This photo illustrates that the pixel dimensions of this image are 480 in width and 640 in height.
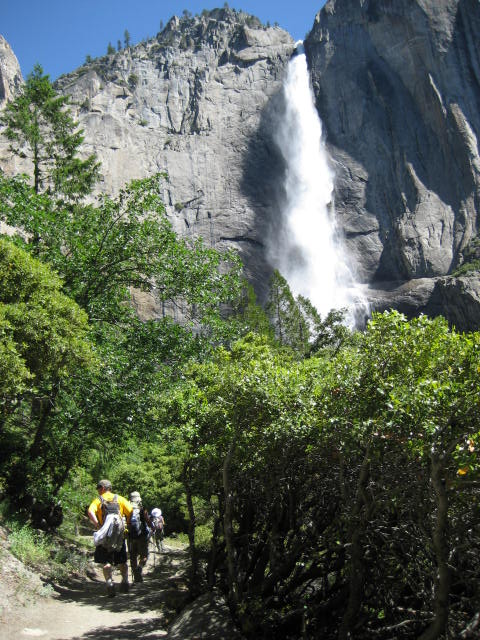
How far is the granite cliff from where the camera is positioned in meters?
62.1

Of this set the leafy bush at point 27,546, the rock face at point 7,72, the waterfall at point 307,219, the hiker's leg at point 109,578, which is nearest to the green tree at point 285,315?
the waterfall at point 307,219

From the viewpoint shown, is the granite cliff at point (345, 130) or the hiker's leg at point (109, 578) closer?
Answer: the hiker's leg at point (109, 578)

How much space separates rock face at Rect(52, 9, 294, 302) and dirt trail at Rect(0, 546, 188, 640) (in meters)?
49.0

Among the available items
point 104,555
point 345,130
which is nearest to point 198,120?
point 345,130

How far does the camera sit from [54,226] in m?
13.5

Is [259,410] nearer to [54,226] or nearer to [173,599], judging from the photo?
[173,599]

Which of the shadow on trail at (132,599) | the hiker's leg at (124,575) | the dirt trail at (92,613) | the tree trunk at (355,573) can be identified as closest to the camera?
the tree trunk at (355,573)

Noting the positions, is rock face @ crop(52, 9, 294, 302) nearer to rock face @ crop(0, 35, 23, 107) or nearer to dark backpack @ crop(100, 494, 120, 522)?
rock face @ crop(0, 35, 23, 107)

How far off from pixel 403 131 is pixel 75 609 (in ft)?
235

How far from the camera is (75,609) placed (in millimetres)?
7762

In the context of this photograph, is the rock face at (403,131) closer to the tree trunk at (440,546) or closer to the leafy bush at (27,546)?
the leafy bush at (27,546)

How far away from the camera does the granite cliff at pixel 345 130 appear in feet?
204

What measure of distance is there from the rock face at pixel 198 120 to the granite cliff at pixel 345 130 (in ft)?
0.66

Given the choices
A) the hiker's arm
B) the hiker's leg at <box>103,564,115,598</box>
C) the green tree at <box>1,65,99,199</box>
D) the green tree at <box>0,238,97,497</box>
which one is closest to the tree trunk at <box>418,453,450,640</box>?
the hiker's arm
